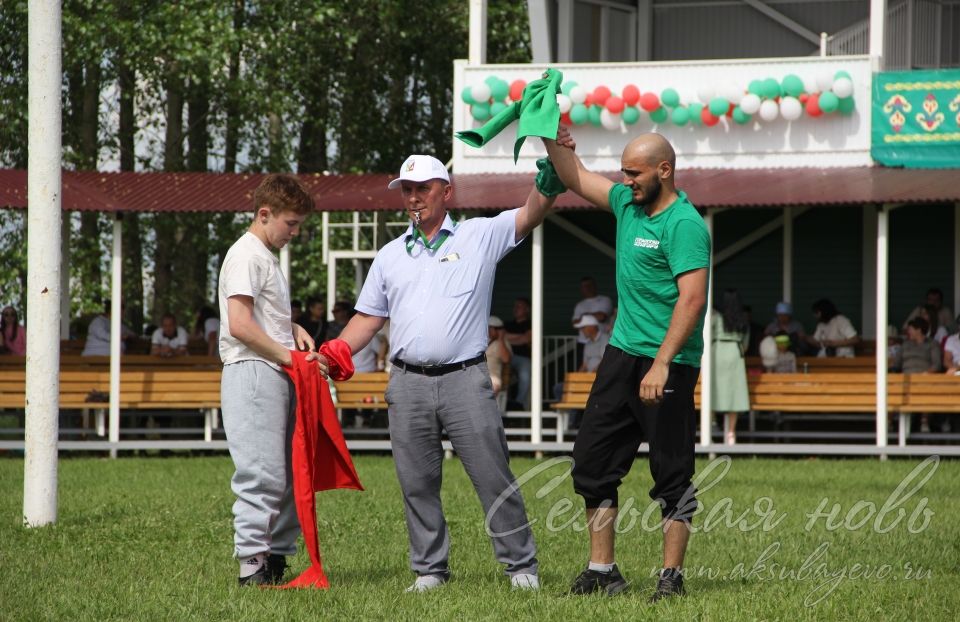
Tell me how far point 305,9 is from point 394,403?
2127 cm

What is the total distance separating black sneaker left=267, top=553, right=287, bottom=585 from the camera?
7180 millimetres

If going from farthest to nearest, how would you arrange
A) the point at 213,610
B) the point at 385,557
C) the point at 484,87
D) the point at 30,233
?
the point at 484,87, the point at 30,233, the point at 385,557, the point at 213,610

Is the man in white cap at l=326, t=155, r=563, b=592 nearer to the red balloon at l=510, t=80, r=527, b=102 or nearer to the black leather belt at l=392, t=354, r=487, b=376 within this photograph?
the black leather belt at l=392, t=354, r=487, b=376

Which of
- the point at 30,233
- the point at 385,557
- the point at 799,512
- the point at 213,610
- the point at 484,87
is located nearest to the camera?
the point at 213,610

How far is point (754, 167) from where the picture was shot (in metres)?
18.2

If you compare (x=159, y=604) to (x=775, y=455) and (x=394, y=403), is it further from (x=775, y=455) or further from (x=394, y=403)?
(x=775, y=455)

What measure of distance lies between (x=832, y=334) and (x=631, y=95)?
380 cm

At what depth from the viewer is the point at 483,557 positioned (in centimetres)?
822

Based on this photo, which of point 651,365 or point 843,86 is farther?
point 843,86

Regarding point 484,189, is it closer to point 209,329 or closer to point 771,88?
point 771,88

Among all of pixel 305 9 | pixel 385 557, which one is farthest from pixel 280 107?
pixel 385 557

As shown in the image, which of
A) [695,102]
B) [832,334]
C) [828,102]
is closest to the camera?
[828,102]

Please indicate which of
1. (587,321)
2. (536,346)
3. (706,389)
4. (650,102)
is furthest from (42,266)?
(650,102)

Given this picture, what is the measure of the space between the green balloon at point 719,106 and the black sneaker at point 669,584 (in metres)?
12.1
